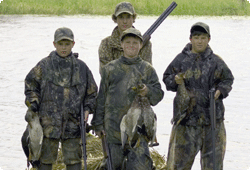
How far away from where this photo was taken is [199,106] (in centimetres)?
500

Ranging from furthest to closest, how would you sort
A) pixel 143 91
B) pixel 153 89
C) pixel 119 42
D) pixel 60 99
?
1. pixel 119 42
2. pixel 60 99
3. pixel 153 89
4. pixel 143 91

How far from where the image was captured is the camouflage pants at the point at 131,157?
15.3 feet

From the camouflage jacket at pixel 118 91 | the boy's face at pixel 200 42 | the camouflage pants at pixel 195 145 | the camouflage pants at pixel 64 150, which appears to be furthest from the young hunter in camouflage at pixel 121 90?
the boy's face at pixel 200 42

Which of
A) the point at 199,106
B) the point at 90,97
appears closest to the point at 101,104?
the point at 90,97

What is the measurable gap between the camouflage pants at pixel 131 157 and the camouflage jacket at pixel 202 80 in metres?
0.59

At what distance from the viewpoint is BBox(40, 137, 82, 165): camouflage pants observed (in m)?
4.88

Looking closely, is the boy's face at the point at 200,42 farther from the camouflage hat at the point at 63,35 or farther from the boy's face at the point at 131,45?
the camouflage hat at the point at 63,35

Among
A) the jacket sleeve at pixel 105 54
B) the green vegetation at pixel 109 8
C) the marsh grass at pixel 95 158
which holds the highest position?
the green vegetation at pixel 109 8

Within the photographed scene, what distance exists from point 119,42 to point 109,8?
94.7 feet

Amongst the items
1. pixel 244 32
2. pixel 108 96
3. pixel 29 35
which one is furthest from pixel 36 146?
pixel 244 32

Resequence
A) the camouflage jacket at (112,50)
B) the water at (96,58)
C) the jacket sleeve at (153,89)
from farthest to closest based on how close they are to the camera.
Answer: the water at (96,58) → the camouflage jacket at (112,50) → the jacket sleeve at (153,89)

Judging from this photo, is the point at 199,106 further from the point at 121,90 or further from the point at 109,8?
the point at 109,8

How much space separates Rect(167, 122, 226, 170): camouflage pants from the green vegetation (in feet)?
93.9

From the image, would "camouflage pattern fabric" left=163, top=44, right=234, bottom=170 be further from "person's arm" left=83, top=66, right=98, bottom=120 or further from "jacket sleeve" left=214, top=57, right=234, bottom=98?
"person's arm" left=83, top=66, right=98, bottom=120
